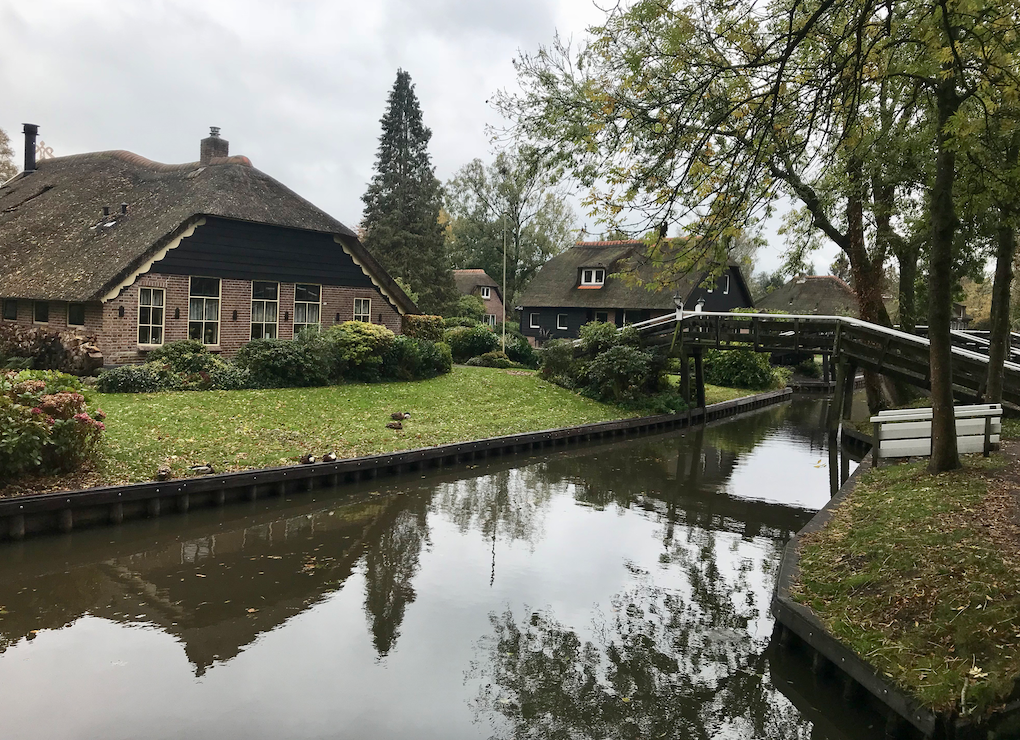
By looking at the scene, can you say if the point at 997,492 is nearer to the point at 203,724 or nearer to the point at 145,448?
the point at 203,724

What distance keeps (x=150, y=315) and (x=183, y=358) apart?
82.4 inches

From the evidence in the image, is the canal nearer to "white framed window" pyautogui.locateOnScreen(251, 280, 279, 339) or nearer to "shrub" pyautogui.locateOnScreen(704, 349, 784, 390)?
"white framed window" pyautogui.locateOnScreen(251, 280, 279, 339)

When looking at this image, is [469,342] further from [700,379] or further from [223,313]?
[223,313]

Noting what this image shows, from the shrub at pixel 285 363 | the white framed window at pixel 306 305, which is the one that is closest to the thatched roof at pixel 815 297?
the white framed window at pixel 306 305

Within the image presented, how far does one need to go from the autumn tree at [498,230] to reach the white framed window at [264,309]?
33.3m

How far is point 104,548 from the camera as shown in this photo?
415 inches

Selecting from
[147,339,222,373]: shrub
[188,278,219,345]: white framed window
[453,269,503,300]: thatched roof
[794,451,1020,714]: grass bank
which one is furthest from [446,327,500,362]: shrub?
[453,269,503,300]: thatched roof

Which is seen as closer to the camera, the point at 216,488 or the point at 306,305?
the point at 216,488

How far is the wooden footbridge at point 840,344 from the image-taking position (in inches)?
663

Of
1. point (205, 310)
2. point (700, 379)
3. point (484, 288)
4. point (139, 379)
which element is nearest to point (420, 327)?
point (205, 310)

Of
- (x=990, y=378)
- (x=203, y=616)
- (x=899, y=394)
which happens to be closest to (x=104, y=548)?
(x=203, y=616)

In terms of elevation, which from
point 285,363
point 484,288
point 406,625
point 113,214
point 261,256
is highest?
point 484,288

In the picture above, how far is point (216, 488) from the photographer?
12531 millimetres

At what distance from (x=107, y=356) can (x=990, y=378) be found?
2065 centimetres
